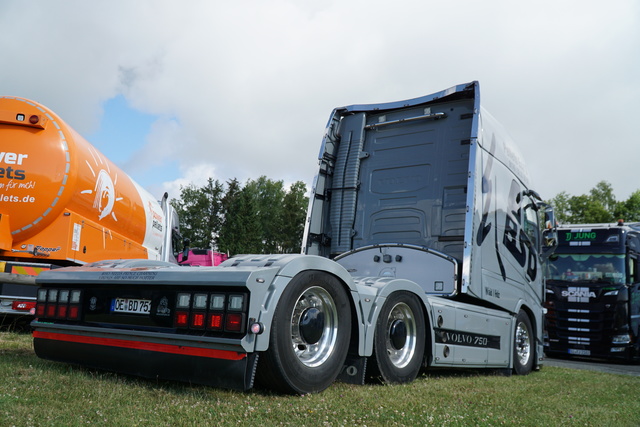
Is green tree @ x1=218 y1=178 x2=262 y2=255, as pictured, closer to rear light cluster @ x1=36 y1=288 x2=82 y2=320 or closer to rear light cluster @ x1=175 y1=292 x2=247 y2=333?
rear light cluster @ x1=36 y1=288 x2=82 y2=320

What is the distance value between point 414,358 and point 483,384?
3.30 ft

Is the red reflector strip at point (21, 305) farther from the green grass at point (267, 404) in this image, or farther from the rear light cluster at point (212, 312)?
the rear light cluster at point (212, 312)

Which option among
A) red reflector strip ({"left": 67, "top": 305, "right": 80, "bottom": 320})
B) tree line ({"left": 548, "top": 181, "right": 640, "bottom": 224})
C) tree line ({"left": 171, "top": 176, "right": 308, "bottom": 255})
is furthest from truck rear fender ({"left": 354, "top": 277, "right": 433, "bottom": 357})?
tree line ({"left": 171, "top": 176, "right": 308, "bottom": 255})

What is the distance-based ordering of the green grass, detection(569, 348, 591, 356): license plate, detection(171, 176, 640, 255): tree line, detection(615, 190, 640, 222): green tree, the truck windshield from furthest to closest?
detection(171, 176, 640, 255): tree line, detection(615, 190, 640, 222): green tree, the truck windshield, detection(569, 348, 591, 356): license plate, the green grass

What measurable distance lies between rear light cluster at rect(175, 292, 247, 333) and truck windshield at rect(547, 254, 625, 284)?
11462 mm

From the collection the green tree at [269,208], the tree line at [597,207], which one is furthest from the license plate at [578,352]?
the green tree at [269,208]

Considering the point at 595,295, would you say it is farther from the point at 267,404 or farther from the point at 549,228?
the point at 267,404

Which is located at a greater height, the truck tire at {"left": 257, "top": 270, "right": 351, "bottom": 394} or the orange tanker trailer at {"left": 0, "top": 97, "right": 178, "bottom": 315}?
the orange tanker trailer at {"left": 0, "top": 97, "right": 178, "bottom": 315}

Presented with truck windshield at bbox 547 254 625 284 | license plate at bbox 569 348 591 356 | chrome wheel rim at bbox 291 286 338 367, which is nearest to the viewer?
chrome wheel rim at bbox 291 286 338 367

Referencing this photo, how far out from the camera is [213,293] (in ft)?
12.6

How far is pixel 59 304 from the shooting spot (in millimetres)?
4824

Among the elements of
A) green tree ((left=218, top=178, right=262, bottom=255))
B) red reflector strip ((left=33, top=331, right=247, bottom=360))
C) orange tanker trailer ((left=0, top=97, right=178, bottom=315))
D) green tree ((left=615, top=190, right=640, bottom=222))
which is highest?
green tree ((left=615, top=190, right=640, bottom=222))

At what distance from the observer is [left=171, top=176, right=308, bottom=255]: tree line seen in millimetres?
60312

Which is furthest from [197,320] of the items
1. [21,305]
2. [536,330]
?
[536,330]
